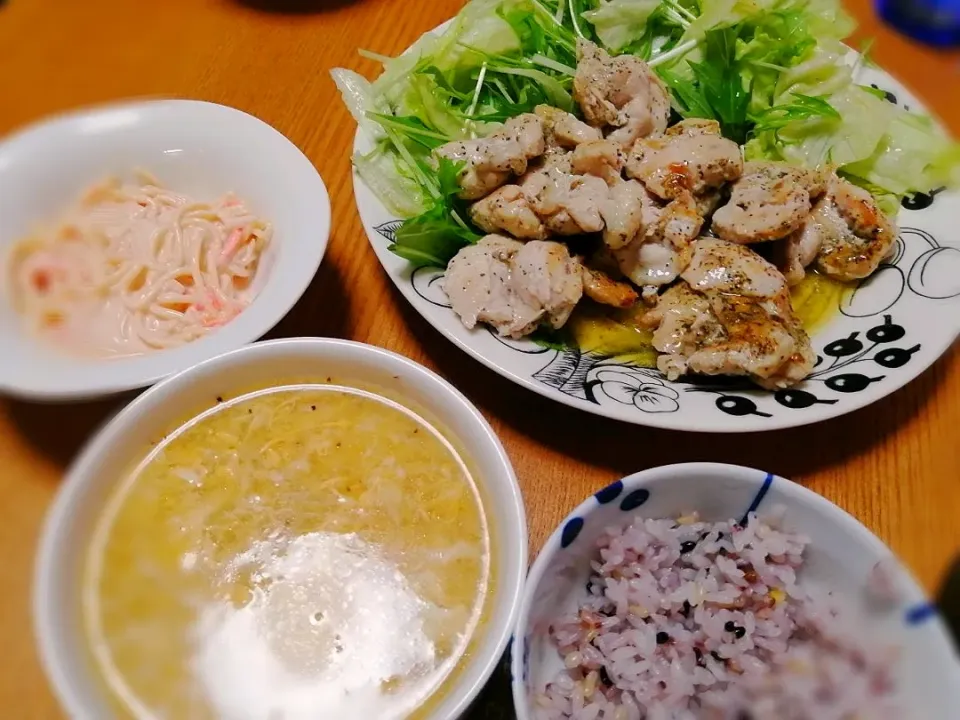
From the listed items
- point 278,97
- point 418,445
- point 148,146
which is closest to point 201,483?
point 418,445

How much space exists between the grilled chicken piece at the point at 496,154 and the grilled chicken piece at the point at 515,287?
151 millimetres

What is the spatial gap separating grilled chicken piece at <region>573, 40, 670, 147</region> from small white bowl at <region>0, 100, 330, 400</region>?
63cm

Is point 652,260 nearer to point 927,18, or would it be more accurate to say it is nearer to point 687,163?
point 687,163

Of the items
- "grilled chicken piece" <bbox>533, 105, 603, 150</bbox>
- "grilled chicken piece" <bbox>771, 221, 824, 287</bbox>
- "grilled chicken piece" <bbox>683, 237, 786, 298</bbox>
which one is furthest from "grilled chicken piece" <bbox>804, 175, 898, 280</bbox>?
"grilled chicken piece" <bbox>533, 105, 603, 150</bbox>

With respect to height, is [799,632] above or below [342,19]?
above

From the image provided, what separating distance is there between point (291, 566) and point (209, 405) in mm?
225

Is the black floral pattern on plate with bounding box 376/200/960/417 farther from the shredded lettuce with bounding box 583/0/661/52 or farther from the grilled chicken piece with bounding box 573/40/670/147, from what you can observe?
the shredded lettuce with bounding box 583/0/661/52

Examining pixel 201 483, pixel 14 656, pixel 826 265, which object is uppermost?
pixel 826 265

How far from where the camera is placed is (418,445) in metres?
0.93

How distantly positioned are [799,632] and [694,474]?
0.22 meters

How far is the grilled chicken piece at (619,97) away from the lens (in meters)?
1.45

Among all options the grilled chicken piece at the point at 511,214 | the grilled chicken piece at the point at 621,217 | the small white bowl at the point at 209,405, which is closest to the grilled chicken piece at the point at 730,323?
the grilled chicken piece at the point at 621,217

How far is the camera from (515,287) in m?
1.24

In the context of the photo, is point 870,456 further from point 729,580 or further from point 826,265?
point 826,265
